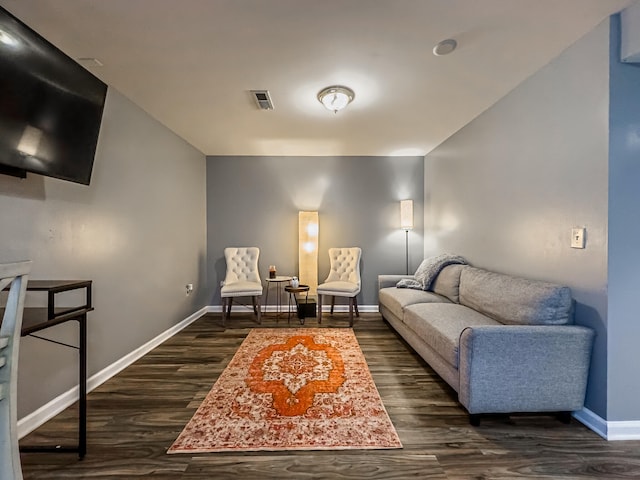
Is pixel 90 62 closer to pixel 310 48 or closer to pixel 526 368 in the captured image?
pixel 310 48

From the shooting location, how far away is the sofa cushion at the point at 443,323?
6.97ft

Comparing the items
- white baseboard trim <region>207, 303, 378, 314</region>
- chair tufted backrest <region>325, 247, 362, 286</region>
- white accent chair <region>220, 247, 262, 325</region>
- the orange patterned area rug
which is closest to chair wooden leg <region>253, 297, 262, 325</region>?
white accent chair <region>220, 247, 262, 325</region>

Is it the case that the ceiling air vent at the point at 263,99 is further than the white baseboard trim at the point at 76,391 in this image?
Yes

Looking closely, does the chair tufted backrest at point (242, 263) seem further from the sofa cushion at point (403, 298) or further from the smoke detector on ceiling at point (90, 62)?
the smoke detector on ceiling at point (90, 62)

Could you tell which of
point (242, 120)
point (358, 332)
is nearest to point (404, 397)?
point (358, 332)

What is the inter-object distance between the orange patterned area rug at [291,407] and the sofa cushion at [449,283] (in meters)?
1.15

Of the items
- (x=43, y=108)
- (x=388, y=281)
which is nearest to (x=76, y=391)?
(x=43, y=108)

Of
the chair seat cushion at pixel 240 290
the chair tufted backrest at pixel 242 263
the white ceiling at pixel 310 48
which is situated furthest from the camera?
the chair tufted backrest at pixel 242 263

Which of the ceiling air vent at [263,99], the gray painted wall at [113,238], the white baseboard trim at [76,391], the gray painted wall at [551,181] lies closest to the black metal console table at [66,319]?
the white baseboard trim at [76,391]

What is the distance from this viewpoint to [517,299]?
221 centimetres

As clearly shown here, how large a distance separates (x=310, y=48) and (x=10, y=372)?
7.40ft

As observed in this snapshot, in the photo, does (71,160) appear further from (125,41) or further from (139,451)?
(139,451)

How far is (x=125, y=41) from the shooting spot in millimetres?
1975

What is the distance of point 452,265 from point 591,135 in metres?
1.88
